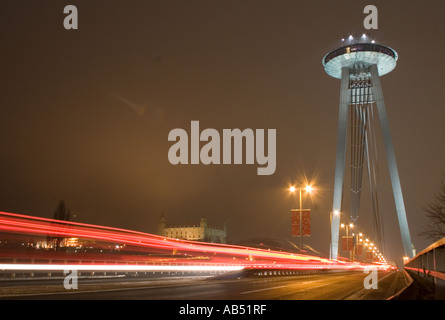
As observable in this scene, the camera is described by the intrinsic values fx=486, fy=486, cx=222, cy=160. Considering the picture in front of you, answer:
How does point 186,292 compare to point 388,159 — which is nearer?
point 186,292

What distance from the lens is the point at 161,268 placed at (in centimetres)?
3000

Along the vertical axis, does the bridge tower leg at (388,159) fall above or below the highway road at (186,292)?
above

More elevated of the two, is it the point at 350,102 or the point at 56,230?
the point at 350,102

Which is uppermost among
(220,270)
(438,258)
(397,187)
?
(397,187)

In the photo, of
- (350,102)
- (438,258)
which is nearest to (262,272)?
(438,258)

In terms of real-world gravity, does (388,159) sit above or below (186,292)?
above

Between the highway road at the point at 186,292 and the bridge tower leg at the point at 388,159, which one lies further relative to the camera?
the bridge tower leg at the point at 388,159

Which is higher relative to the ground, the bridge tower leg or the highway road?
the bridge tower leg

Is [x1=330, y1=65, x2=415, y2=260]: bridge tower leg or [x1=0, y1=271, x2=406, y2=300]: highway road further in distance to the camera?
[x1=330, y1=65, x2=415, y2=260]: bridge tower leg
